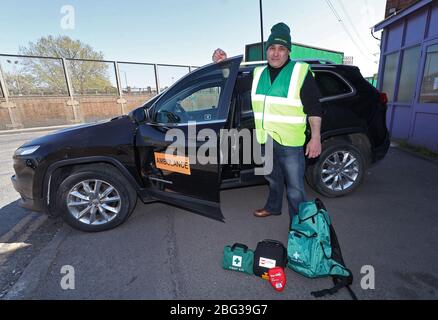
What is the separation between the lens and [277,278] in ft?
6.75

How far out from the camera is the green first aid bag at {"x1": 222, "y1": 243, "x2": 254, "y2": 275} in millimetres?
2246

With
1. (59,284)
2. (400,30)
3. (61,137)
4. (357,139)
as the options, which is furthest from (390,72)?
(59,284)

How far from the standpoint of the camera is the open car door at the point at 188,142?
2.60 meters

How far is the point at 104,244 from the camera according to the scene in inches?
109

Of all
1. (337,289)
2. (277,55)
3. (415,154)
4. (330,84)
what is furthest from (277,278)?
(415,154)

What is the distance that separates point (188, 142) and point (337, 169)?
2.18 m

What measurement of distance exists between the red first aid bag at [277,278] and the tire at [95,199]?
1.79m

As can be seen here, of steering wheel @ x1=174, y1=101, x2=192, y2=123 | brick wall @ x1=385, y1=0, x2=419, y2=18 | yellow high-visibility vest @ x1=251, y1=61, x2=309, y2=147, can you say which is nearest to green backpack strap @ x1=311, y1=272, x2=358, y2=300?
yellow high-visibility vest @ x1=251, y1=61, x2=309, y2=147

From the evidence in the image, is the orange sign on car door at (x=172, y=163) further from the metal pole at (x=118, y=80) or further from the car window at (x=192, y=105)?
the metal pole at (x=118, y=80)

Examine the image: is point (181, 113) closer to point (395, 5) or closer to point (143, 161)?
point (143, 161)

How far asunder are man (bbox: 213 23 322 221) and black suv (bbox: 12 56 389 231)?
1.23 ft

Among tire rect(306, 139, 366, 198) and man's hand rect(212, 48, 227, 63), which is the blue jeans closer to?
tire rect(306, 139, 366, 198)
